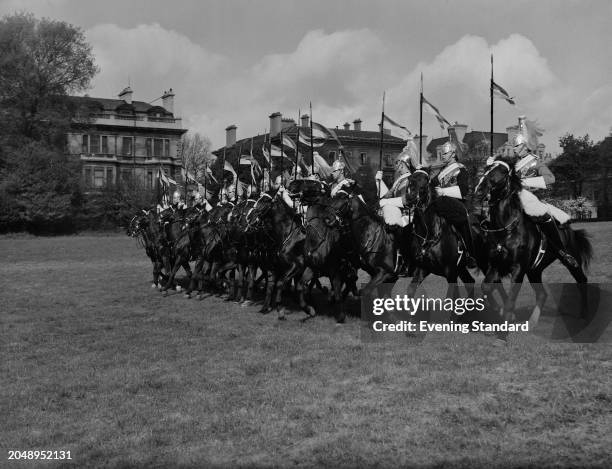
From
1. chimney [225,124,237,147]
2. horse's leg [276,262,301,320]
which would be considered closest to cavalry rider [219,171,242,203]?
horse's leg [276,262,301,320]

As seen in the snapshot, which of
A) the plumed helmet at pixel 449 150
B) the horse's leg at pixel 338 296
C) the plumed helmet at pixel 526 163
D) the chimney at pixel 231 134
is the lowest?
the horse's leg at pixel 338 296

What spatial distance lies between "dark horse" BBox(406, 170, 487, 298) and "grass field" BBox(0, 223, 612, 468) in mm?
1232

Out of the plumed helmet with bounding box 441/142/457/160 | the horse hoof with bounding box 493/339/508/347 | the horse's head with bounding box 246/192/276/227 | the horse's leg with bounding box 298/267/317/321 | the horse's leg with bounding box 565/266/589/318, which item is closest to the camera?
the horse hoof with bounding box 493/339/508/347

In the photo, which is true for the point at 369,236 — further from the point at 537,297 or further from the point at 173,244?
the point at 173,244

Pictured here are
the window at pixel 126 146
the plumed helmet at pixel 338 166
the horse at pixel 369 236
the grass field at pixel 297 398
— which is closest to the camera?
the grass field at pixel 297 398

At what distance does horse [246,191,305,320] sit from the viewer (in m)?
15.2

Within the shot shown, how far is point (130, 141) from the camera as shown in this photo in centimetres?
10256

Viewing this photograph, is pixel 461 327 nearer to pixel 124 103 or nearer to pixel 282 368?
pixel 282 368

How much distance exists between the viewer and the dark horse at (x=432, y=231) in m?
11.9

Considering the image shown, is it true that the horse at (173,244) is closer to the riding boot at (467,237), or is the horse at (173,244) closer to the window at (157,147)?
the riding boot at (467,237)

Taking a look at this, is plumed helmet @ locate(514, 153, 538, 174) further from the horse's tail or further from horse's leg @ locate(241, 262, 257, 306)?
horse's leg @ locate(241, 262, 257, 306)

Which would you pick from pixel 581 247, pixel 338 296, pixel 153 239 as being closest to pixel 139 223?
pixel 153 239

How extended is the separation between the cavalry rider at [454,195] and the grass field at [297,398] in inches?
74.6

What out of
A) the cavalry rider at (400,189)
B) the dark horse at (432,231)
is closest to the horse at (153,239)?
the cavalry rider at (400,189)
